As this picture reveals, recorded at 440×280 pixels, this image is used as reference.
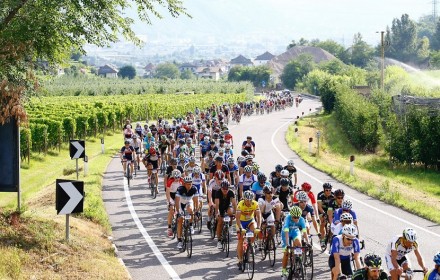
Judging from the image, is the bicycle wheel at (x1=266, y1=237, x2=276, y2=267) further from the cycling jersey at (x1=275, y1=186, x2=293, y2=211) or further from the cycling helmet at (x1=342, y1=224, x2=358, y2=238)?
the cycling helmet at (x1=342, y1=224, x2=358, y2=238)

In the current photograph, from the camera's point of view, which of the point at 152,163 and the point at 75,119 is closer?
the point at 152,163

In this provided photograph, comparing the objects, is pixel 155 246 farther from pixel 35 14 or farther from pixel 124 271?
pixel 35 14

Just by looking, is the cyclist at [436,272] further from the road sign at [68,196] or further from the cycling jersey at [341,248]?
the road sign at [68,196]

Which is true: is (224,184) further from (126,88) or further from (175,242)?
(126,88)

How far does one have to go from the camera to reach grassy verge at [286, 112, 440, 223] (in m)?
24.6

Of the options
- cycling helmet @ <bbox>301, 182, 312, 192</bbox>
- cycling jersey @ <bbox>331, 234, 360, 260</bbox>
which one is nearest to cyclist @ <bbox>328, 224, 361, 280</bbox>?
cycling jersey @ <bbox>331, 234, 360, 260</bbox>

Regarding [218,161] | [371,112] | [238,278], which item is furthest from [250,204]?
[371,112]

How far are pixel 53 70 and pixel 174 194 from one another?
4.41m

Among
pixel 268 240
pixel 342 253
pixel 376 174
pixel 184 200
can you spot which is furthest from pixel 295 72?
pixel 342 253

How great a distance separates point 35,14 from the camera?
1509 centimetres

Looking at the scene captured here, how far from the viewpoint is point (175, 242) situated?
17.5 metres

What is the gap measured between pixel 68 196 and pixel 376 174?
2389 cm

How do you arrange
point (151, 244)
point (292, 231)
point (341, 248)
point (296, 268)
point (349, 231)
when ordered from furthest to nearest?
point (151, 244)
point (292, 231)
point (296, 268)
point (341, 248)
point (349, 231)

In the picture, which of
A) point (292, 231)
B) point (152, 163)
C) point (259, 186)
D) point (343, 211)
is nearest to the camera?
point (292, 231)
